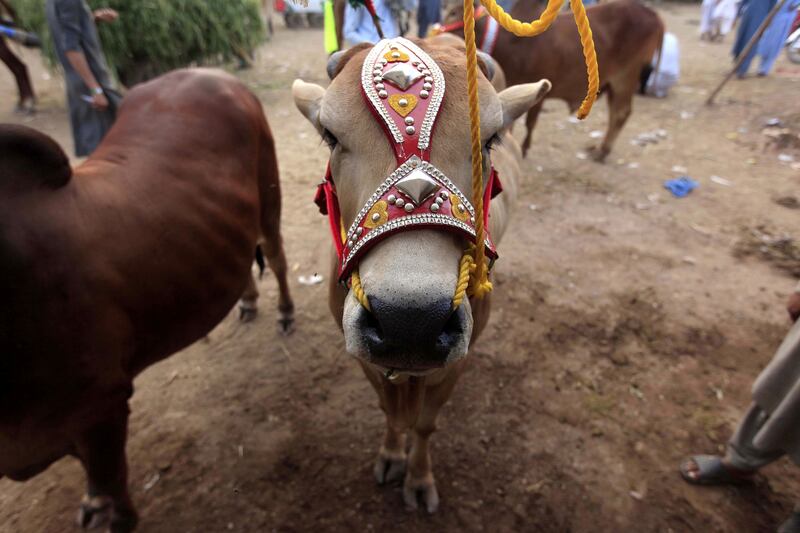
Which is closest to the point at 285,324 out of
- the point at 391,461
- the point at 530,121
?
the point at 391,461

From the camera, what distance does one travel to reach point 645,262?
448cm

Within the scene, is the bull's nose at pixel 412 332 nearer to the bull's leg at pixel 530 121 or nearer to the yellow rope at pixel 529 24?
the yellow rope at pixel 529 24

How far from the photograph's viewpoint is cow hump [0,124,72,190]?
1.74 meters

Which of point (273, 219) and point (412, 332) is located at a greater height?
point (412, 332)

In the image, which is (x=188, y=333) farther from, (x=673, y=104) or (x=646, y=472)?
(x=673, y=104)

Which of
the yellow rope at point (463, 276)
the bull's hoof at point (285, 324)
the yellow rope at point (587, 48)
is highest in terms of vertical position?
the yellow rope at point (587, 48)

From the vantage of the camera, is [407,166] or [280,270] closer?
[407,166]

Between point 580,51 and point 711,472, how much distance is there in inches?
203

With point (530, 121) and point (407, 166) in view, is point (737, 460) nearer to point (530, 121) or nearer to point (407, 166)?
point (407, 166)

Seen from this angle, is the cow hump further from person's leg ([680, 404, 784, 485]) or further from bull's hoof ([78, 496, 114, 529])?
person's leg ([680, 404, 784, 485])

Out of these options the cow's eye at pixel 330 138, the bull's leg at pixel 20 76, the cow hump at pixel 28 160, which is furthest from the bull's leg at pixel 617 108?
the bull's leg at pixel 20 76

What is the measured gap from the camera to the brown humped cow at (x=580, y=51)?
570 centimetres

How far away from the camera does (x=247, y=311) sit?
12.7 ft

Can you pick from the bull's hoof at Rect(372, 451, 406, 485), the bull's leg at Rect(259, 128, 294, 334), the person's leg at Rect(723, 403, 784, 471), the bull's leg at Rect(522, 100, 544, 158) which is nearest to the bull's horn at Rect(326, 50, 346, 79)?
the bull's leg at Rect(259, 128, 294, 334)
